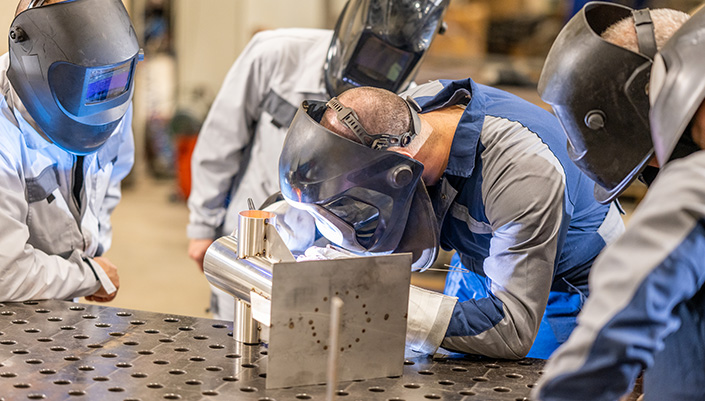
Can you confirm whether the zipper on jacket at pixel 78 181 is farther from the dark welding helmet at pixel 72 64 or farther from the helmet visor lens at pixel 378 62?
the helmet visor lens at pixel 378 62

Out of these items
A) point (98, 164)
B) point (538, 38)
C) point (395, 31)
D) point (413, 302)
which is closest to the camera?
point (413, 302)

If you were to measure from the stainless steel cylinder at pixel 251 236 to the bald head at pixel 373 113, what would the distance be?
0.25 meters

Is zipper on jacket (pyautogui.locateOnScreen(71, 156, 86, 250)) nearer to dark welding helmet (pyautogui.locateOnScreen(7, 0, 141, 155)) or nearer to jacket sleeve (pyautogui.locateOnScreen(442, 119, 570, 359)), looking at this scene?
dark welding helmet (pyautogui.locateOnScreen(7, 0, 141, 155))

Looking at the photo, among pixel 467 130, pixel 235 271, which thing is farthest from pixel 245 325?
pixel 467 130

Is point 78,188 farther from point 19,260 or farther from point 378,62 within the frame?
point 378,62

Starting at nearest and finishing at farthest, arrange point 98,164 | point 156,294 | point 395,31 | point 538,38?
point 98,164 → point 395,31 → point 156,294 → point 538,38

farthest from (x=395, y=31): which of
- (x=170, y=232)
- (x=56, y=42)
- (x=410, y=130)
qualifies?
(x=170, y=232)

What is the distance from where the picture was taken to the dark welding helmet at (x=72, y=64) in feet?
5.86

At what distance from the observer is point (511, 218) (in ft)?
5.41

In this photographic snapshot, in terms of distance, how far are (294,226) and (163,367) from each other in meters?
0.46

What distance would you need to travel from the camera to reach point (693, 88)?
1038 mm

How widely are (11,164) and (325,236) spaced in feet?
2.48

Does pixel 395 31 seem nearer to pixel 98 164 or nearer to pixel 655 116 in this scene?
pixel 98 164

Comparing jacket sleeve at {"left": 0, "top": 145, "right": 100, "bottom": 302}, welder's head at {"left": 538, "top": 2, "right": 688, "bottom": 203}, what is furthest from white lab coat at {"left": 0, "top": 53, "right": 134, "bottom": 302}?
welder's head at {"left": 538, "top": 2, "right": 688, "bottom": 203}
